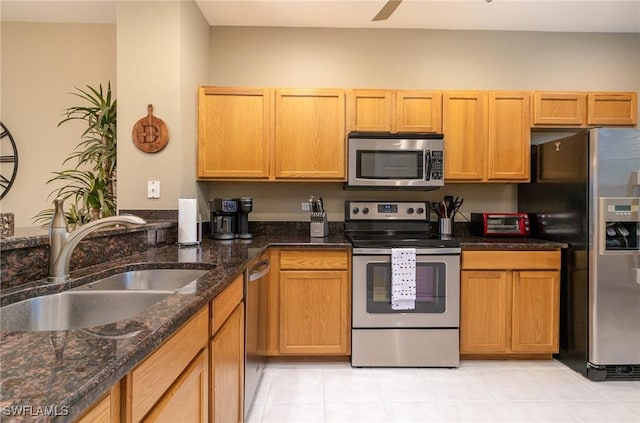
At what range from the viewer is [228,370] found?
4.49 ft

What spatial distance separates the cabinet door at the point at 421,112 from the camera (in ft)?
8.71

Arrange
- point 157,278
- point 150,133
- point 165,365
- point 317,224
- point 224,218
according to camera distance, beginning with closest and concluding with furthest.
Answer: point 165,365 < point 157,278 < point 150,133 < point 224,218 < point 317,224

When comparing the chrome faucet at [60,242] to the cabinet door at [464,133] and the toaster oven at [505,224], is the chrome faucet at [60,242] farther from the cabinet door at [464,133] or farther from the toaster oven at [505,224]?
the toaster oven at [505,224]

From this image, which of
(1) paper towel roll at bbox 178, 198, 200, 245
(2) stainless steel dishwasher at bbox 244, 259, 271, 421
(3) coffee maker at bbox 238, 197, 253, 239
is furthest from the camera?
(3) coffee maker at bbox 238, 197, 253, 239

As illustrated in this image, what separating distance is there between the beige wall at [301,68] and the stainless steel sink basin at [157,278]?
1.27 metres

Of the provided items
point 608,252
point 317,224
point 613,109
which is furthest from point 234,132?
point 613,109

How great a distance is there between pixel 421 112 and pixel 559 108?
114 cm

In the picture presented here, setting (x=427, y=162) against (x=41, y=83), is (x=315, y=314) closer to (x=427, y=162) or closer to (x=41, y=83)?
(x=427, y=162)

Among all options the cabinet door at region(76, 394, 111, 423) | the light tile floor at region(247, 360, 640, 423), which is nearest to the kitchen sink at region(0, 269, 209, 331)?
the cabinet door at region(76, 394, 111, 423)

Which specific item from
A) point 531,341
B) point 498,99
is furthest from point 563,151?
point 531,341

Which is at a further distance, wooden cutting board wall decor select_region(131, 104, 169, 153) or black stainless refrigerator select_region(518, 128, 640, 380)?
wooden cutting board wall decor select_region(131, 104, 169, 153)

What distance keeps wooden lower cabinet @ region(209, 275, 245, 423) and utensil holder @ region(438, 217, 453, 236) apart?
1.79 m

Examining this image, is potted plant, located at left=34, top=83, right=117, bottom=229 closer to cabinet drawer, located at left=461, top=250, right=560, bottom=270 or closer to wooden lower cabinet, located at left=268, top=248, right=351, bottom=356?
wooden lower cabinet, located at left=268, top=248, right=351, bottom=356

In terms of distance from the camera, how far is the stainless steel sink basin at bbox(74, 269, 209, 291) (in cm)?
146
